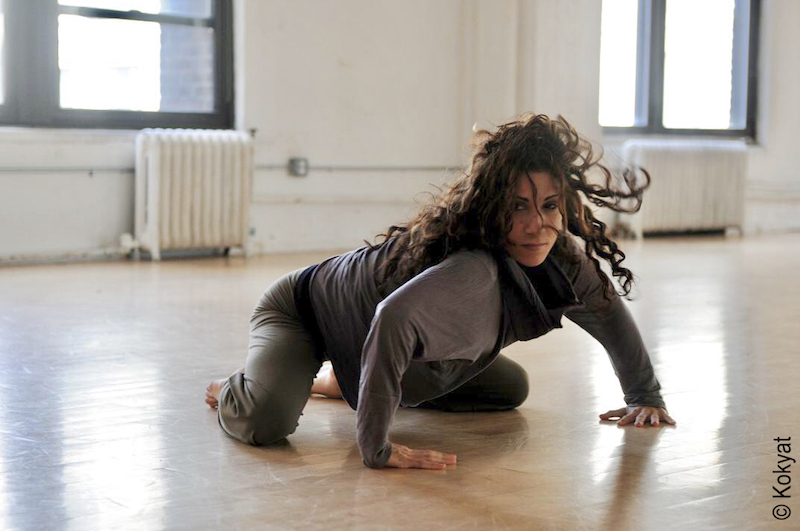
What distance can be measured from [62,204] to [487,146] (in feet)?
14.9

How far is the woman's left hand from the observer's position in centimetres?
257

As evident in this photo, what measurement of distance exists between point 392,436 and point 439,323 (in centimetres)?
52

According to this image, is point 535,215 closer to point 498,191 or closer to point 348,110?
point 498,191

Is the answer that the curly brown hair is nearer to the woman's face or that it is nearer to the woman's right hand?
the woman's face

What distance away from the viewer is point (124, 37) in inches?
252

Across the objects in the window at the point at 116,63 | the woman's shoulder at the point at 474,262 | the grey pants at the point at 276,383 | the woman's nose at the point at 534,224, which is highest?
the window at the point at 116,63

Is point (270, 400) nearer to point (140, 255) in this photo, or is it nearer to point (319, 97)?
point (140, 255)

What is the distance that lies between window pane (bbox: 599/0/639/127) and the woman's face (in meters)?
6.72

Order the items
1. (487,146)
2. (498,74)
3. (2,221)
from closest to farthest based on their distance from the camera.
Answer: (487,146) → (2,221) → (498,74)

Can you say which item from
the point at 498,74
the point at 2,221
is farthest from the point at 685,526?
the point at 498,74

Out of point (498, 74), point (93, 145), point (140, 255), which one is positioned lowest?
point (140, 255)

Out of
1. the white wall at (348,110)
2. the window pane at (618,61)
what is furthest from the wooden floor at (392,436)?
the window pane at (618,61)

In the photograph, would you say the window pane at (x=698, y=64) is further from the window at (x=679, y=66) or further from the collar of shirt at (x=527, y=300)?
the collar of shirt at (x=527, y=300)

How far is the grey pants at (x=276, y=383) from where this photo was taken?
2340mm
